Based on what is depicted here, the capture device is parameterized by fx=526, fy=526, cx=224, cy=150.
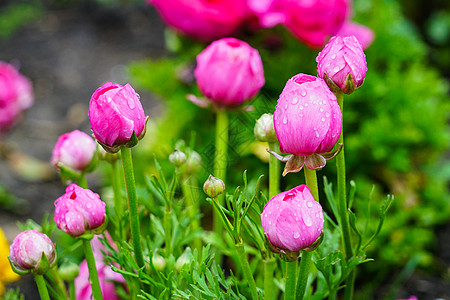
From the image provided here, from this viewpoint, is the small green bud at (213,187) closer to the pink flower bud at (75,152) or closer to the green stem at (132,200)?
the green stem at (132,200)

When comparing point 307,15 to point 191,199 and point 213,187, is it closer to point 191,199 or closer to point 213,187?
point 191,199

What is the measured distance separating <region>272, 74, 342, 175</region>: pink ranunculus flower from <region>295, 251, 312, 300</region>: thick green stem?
0.09 metres

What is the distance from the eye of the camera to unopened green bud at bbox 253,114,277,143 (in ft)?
1.59

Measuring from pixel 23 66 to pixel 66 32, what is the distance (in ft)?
1.29

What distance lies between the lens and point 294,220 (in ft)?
1.28

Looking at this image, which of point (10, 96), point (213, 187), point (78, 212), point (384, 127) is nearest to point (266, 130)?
point (213, 187)

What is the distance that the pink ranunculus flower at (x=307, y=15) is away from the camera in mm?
1069

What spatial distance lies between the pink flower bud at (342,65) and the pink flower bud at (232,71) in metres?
0.21

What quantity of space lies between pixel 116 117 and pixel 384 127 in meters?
0.89

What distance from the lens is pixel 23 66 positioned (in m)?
2.59

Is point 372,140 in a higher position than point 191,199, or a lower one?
lower

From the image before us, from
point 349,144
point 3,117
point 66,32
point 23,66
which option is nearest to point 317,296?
point 349,144

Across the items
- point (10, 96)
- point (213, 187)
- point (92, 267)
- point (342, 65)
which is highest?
point (342, 65)

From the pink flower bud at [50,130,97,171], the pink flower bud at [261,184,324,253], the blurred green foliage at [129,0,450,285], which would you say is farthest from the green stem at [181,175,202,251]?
the blurred green foliage at [129,0,450,285]
